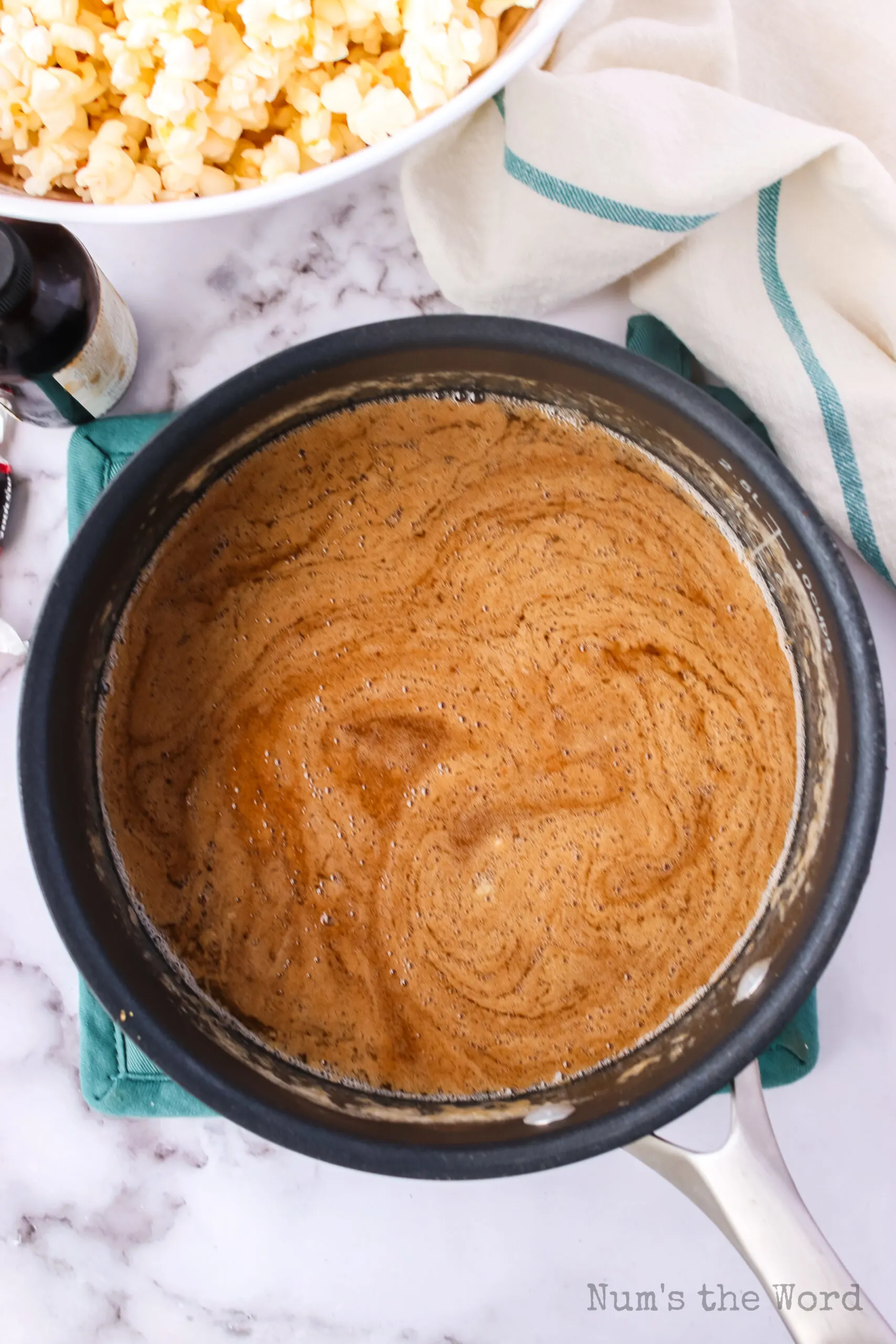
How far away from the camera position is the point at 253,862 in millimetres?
700

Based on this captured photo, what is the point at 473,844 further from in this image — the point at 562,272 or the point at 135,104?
the point at 135,104

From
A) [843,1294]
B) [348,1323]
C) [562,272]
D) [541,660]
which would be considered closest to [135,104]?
[562,272]

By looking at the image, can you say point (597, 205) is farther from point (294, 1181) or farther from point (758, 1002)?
point (294, 1181)

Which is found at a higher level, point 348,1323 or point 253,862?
point 253,862

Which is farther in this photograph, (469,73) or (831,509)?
(831,509)

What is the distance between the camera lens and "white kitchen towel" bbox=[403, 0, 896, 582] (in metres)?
0.67

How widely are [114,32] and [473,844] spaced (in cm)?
56

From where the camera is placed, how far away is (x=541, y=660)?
701mm

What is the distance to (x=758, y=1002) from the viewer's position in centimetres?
58

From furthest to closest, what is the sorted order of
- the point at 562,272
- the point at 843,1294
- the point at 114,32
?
the point at 562,272 → the point at 114,32 → the point at 843,1294

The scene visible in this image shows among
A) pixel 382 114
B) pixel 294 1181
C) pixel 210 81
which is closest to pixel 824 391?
pixel 382 114

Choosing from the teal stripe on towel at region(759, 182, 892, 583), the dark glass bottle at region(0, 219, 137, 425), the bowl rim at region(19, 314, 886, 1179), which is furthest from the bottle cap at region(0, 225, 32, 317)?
the teal stripe on towel at region(759, 182, 892, 583)

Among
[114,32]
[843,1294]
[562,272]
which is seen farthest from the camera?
[562,272]

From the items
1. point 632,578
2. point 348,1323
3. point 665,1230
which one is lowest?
point 348,1323
